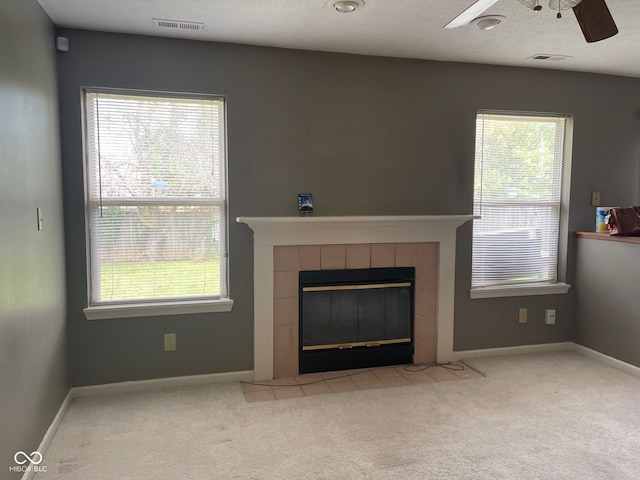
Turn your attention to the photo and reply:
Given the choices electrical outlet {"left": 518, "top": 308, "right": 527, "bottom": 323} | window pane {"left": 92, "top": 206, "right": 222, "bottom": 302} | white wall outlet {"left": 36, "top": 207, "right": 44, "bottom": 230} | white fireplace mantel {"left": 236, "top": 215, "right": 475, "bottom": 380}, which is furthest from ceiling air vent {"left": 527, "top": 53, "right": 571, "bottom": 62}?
white wall outlet {"left": 36, "top": 207, "right": 44, "bottom": 230}

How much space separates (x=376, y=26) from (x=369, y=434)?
2.36 metres

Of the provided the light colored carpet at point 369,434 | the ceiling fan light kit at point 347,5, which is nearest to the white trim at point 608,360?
the light colored carpet at point 369,434

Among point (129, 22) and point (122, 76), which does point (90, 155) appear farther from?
point (129, 22)

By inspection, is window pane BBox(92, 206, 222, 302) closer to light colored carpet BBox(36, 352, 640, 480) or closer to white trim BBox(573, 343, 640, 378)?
light colored carpet BBox(36, 352, 640, 480)

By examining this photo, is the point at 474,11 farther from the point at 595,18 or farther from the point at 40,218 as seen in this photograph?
the point at 40,218

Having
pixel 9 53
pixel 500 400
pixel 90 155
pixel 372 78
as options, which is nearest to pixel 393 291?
pixel 500 400

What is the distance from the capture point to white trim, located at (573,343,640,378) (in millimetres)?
3458

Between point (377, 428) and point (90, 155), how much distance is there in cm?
241

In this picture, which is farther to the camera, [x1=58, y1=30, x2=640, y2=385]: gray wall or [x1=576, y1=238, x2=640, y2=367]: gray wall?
[x1=576, y1=238, x2=640, y2=367]: gray wall

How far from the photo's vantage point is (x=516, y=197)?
3832 mm

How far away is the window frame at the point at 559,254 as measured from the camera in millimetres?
3779

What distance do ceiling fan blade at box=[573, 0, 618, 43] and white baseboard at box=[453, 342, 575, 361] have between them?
100 inches

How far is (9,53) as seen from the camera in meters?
1.99

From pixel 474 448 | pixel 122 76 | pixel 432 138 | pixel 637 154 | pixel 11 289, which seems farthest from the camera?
pixel 637 154
